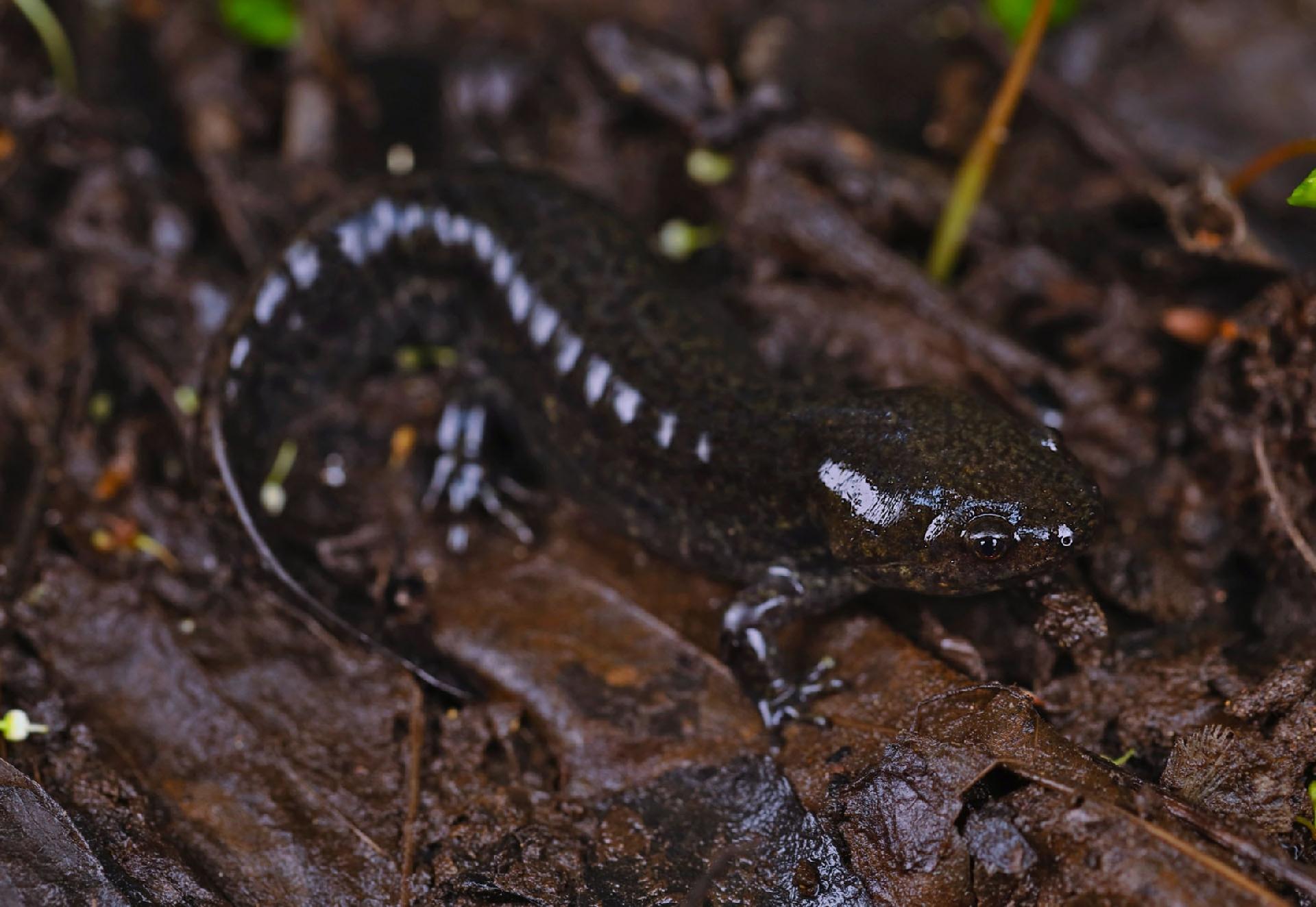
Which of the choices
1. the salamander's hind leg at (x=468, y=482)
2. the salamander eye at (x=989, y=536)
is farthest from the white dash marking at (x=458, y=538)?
the salamander eye at (x=989, y=536)

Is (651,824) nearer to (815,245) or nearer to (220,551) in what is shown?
(220,551)

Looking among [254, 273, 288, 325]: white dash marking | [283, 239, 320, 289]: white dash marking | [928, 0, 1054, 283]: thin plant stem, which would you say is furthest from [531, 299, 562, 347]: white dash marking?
[928, 0, 1054, 283]: thin plant stem

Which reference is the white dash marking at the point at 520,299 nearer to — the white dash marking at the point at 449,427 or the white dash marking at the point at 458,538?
the white dash marking at the point at 449,427

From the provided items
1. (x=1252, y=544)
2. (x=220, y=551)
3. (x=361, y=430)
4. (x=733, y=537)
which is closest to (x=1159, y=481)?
(x=1252, y=544)

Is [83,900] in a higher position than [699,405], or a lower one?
lower

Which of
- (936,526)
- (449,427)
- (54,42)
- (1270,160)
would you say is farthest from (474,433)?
(1270,160)

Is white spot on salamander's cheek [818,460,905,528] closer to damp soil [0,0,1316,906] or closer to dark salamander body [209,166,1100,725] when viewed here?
dark salamander body [209,166,1100,725]

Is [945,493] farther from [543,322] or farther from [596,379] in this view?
[543,322]
